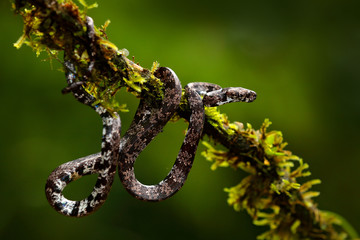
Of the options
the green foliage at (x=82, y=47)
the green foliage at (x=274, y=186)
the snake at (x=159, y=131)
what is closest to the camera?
the green foliage at (x=82, y=47)

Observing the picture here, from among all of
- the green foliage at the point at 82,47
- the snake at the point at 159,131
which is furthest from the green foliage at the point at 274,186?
the green foliage at the point at 82,47

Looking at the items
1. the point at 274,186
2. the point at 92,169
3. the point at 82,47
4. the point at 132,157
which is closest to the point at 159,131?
the point at 132,157

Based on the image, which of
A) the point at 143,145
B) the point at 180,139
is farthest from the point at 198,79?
the point at 143,145

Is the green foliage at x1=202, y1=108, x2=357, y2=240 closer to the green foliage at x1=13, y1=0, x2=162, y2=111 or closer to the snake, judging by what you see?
the snake

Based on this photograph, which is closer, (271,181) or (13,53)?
(271,181)

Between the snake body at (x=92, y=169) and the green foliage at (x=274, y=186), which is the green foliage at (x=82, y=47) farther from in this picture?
the green foliage at (x=274, y=186)

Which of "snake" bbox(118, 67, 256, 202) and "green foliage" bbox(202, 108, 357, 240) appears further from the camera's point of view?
"green foliage" bbox(202, 108, 357, 240)

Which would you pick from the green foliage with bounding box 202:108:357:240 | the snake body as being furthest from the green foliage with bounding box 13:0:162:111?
the green foliage with bounding box 202:108:357:240

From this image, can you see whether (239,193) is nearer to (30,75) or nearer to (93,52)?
(93,52)

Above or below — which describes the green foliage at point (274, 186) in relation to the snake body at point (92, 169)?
above

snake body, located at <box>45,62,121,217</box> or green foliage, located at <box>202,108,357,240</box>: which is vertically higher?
green foliage, located at <box>202,108,357,240</box>

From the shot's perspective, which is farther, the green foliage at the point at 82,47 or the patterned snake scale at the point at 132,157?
the patterned snake scale at the point at 132,157
